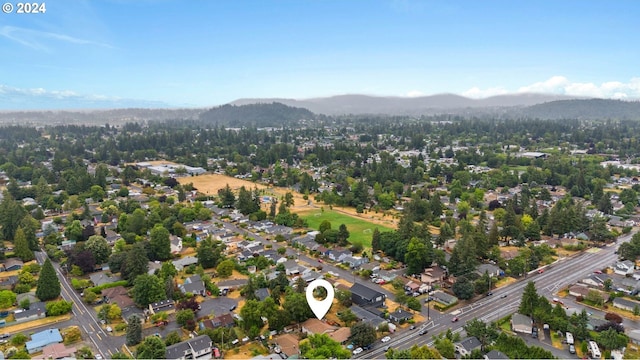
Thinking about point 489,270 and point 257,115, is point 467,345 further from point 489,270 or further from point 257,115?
point 257,115

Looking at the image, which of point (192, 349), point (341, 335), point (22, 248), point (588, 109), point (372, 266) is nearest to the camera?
point (192, 349)

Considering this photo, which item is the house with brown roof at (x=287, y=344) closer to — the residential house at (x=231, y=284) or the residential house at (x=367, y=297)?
the residential house at (x=367, y=297)

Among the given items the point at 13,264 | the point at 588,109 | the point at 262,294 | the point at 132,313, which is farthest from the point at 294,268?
the point at 588,109

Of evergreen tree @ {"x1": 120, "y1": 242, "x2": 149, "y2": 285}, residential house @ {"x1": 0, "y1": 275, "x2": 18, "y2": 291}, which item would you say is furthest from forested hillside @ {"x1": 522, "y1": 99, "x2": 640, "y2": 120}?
residential house @ {"x1": 0, "y1": 275, "x2": 18, "y2": 291}

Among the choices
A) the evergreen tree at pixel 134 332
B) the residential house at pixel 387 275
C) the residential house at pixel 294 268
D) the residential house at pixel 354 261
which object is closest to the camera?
the evergreen tree at pixel 134 332

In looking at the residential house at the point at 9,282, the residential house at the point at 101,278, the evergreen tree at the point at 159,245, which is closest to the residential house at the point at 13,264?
the residential house at the point at 9,282

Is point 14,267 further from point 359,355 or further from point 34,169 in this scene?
point 34,169

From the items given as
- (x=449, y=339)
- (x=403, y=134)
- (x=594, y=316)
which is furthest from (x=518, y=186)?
(x=403, y=134)
